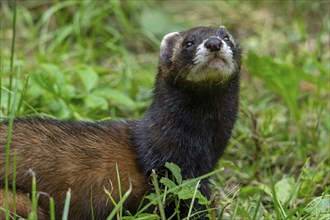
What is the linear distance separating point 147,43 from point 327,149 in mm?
2885

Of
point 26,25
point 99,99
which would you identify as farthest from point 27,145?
point 26,25

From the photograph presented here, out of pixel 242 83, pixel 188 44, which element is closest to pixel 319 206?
pixel 188 44

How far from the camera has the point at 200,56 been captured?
4.02m

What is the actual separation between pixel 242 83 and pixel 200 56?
2.70m

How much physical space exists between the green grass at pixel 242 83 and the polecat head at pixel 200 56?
61 centimetres

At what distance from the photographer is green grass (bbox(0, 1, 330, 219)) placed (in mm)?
4691

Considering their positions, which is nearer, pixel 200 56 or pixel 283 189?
pixel 200 56

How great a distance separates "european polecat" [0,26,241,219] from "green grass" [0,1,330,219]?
22 centimetres

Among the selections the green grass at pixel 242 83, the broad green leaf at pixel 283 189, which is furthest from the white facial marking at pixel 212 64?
the broad green leaf at pixel 283 189

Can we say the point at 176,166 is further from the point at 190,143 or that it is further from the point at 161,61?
the point at 161,61

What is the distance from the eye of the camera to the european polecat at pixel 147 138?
3.97 metres

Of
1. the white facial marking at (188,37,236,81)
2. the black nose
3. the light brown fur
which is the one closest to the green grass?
the light brown fur

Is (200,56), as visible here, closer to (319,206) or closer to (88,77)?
(319,206)

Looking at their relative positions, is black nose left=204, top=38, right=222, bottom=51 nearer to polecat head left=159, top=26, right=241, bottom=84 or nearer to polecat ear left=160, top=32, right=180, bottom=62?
polecat head left=159, top=26, right=241, bottom=84
